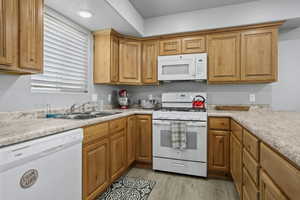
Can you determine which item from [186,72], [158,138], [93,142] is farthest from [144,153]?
[186,72]

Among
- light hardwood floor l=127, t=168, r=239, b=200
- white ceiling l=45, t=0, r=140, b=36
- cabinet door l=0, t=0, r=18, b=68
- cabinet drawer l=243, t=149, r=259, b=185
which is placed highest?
white ceiling l=45, t=0, r=140, b=36

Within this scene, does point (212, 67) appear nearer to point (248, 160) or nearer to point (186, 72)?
point (186, 72)

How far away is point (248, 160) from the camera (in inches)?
49.7

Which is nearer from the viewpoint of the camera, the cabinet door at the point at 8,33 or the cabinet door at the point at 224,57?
the cabinet door at the point at 8,33

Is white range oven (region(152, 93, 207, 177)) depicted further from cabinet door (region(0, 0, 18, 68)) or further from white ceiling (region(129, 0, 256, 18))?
cabinet door (region(0, 0, 18, 68))

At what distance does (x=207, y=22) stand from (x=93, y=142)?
7.86ft

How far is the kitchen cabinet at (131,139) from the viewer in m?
2.31

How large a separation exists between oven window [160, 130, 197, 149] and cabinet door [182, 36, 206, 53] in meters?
1.34

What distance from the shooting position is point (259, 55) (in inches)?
89.8

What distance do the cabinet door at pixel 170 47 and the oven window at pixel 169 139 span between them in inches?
52.9

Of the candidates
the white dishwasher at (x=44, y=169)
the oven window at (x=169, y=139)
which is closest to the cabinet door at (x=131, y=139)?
the oven window at (x=169, y=139)

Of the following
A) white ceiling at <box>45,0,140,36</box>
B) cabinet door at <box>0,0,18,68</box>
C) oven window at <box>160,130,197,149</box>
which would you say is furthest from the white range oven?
cabinet door at <box>0,0,18,68</box>

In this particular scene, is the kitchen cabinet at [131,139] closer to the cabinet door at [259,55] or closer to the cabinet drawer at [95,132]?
the cabinet drawer at [95,132]

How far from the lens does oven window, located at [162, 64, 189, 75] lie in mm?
2598
